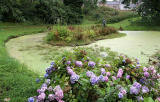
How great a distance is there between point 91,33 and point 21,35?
368 cm

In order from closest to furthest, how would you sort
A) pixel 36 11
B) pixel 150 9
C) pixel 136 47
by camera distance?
pixel 136 47
pixel 150 9
pixel 36 11

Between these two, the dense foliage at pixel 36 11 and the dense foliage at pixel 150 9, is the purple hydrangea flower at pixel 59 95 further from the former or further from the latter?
the dense foliage at pixel 150 9

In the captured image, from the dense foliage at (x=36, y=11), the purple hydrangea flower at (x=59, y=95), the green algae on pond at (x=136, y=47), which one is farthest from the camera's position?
the dense foliage at (x=36, y=11)

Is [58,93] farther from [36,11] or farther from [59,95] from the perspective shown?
[36,11]

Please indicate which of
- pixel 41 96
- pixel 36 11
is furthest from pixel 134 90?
pixel 36 11

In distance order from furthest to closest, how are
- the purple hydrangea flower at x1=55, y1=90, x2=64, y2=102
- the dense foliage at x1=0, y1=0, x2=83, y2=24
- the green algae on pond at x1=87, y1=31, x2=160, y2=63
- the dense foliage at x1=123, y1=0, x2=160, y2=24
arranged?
1. the dense foliage at x1=123, y1=0, x2=160, y2=24
2. the dense foliage at x1=0, y1=0, x2=83, y2=24
3. the green algae on pond at x1=87, y1=31, x2=160, y2=63
4. the purple hydrangea flower at x1=55, y1=90, x2=64, y2=102

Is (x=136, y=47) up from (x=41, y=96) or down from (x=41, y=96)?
down

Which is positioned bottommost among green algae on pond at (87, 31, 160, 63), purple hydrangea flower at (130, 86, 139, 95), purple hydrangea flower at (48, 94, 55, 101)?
green algae on pond at (87, 31, 160, 63)

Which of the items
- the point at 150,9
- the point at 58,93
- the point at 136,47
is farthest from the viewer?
the point at 150,9

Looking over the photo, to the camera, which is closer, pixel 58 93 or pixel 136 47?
pixel 58 93

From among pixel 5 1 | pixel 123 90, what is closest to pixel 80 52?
pixel 123 90

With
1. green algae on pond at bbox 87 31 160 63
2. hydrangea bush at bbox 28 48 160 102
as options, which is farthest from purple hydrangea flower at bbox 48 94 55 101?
green algae on pond at bbox 87 31 160 63

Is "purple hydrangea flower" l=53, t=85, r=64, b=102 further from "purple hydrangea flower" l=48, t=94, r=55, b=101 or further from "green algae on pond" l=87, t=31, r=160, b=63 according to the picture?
"green algae on pond" l=87, t=31, r=160, b=63

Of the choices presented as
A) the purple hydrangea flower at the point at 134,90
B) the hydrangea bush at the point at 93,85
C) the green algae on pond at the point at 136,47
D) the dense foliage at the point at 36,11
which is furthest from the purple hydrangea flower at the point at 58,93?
the dense foliage at the point at 36,11
